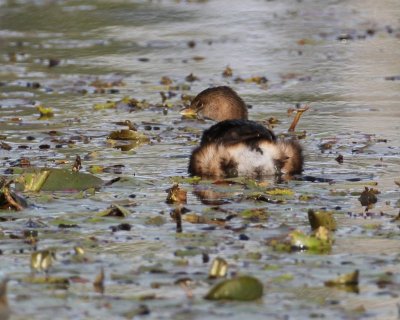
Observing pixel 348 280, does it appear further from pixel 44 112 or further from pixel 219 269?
pixel 44 112

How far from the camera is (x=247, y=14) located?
21.6 metres

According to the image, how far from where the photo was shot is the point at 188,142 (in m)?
11.1

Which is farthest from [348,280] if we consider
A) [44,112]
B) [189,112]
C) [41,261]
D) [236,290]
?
[44,112]

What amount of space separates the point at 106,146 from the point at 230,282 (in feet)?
17.1

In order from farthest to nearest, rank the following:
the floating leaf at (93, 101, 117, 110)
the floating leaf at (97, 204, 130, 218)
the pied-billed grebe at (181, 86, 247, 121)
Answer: the floating leaf at (93, 101, 117, 110), the pied-billed grebe at (181, 86, 247, 121), the floating leaf at (97, 204, 130, 218)

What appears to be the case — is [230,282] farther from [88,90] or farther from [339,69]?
[339,69]

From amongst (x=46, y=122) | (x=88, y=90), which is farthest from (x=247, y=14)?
(x=46, y=122)

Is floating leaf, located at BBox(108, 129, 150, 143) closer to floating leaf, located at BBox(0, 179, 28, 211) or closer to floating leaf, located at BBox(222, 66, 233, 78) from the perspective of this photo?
floating leaf, located at BBox(0, 179, 28, 211)

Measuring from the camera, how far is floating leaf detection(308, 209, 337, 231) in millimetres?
7066

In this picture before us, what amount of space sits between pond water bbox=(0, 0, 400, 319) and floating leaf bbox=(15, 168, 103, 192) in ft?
0.50

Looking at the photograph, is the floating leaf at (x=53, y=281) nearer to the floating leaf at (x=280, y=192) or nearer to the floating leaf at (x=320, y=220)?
the floating leaf at (x=320, y=220)

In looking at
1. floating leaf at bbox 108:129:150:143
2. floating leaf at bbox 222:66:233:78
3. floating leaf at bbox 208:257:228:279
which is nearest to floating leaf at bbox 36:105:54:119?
floating leaf at bbox 108:129:150:143

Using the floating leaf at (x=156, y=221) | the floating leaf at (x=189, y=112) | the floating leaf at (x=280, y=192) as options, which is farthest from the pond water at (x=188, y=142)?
the floating leaf at (x=189, y=112)

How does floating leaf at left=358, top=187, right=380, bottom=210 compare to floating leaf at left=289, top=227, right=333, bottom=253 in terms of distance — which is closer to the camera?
floating leaf at left=289, top=227, right=333, bottom=253
